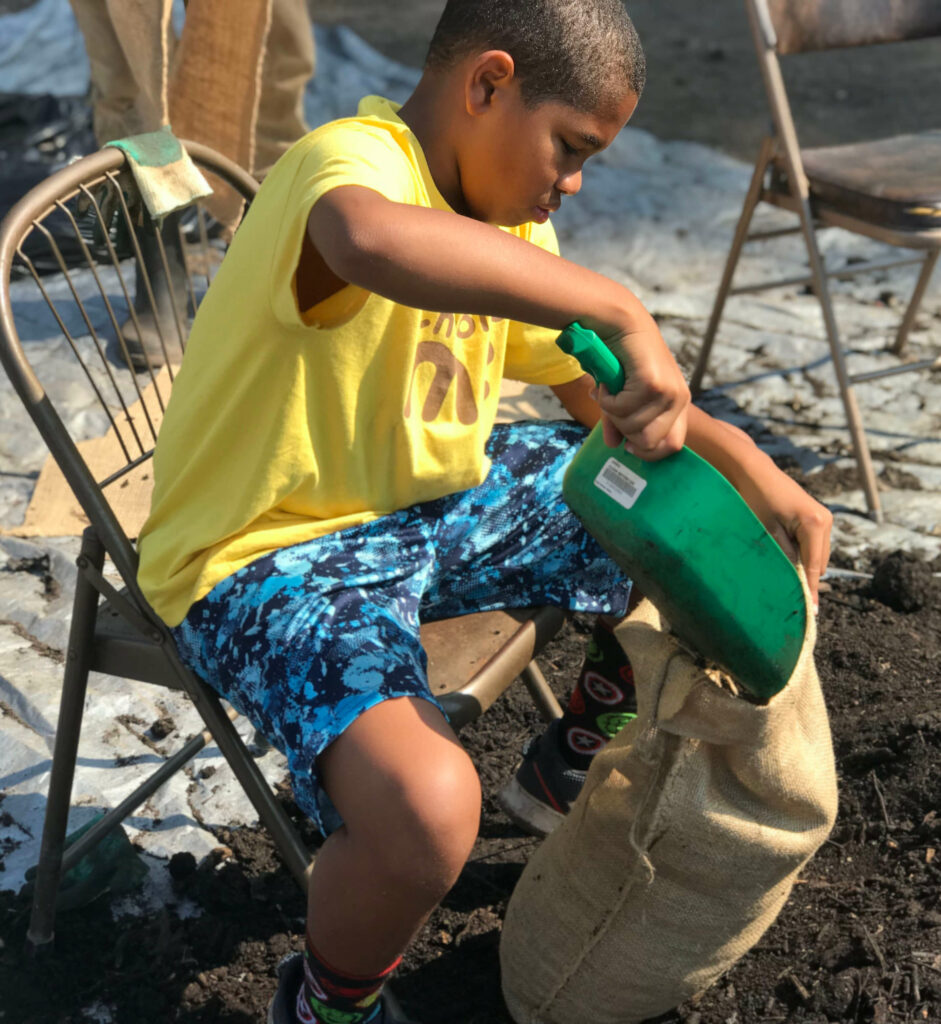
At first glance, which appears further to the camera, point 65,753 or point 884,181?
point 884,181

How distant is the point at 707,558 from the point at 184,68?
250 centimetres

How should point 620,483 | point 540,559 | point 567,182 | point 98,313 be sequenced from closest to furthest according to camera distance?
point 620,483 → point 567,182 → point 540,559 → point 98,313

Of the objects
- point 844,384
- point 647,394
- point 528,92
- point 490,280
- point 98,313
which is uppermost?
point 528,92

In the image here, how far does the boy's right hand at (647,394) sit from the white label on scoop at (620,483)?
45 mm

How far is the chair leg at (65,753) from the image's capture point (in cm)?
154

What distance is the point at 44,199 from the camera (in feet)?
4.88

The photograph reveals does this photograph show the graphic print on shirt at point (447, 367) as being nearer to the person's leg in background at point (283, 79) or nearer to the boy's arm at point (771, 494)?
the boy's arm at point (771, 494)

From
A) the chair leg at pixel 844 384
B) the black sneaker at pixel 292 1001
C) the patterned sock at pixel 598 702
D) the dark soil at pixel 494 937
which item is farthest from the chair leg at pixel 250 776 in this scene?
the chair leg at pixel 844 384

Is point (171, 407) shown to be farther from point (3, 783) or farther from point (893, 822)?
point (893, 822)

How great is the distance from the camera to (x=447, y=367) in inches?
63.0

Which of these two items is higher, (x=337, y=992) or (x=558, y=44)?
(x=558, y=44)

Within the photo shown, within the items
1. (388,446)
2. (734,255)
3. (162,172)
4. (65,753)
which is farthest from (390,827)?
(734,255)

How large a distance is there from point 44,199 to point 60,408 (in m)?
1.85

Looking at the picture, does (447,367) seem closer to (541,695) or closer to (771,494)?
(771,494)
